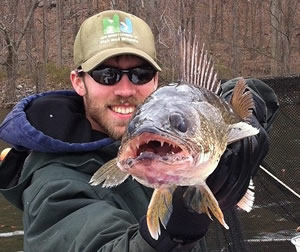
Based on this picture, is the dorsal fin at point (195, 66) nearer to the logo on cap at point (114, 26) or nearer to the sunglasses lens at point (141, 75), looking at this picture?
the sunglasses lens at point (141, 75)

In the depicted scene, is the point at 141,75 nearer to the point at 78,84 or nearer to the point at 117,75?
the point at 117,75

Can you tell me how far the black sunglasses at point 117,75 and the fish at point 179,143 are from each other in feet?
2.69

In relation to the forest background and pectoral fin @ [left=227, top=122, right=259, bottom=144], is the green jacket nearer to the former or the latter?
pectoral fin @ [left=227, top=122, right=259, bottom=144]

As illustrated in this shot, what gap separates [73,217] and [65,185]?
0.21 m

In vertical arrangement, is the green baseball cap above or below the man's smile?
above

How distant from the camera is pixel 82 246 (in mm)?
2258

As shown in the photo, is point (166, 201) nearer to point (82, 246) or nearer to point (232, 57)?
point (82, 246)

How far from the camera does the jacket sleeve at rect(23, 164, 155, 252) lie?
2209mm

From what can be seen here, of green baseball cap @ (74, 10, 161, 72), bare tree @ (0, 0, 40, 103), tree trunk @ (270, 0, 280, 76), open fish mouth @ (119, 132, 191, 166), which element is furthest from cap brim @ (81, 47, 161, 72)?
bare tree @ (0, 0, 40, 103)

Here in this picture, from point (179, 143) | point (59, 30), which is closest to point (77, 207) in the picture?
point (179, 143)

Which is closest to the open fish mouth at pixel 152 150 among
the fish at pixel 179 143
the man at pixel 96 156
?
the fish at pixel 179 143

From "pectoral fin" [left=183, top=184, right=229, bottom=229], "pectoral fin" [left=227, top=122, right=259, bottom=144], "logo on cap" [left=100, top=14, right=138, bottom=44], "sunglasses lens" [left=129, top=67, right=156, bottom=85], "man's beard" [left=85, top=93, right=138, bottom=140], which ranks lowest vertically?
"man's beard" [left=85, top=93, right=138, bottom=140]

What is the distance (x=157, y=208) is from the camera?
6.11 ft

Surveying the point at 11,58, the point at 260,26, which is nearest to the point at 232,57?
the point at 260,26
